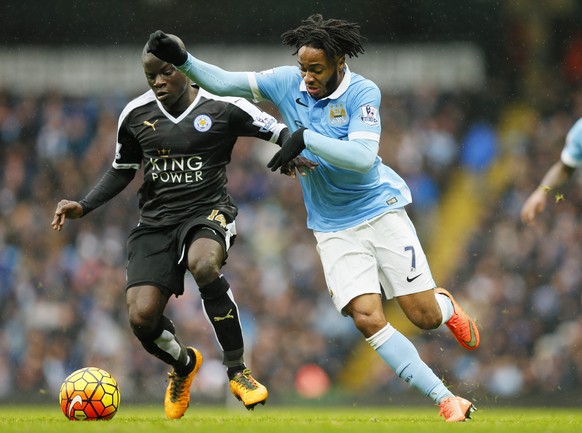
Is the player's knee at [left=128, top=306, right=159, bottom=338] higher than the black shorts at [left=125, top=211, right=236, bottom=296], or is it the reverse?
the black shorts at [left=125, top=211, right=236, bottom=296]

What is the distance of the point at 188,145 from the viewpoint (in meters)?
7.40

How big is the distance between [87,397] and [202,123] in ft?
6.39

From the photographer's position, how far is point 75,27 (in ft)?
58.0

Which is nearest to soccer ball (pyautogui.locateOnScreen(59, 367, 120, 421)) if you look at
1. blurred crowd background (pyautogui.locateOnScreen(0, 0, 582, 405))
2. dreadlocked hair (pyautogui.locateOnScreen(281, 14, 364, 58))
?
dreadlocked hair (pyautogui.locateOnScreen(281, 14, 364, 58))

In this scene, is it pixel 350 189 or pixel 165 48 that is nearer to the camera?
pixel 165 48

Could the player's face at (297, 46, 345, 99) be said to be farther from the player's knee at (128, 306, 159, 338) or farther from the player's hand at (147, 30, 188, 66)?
the player's knee at (128, 306, 159, 338)

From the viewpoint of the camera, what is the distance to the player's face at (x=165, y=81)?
7.20 meters

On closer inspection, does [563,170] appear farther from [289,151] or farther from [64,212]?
[64,212]

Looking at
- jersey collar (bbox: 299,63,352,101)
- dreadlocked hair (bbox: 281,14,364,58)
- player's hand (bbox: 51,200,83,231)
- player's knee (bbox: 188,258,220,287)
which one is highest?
dreadlocked hair (bbox: 281,14,364,58)

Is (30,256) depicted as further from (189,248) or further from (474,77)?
(189,248)

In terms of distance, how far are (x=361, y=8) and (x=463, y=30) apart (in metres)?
1.82

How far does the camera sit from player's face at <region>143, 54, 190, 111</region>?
720 centimetres

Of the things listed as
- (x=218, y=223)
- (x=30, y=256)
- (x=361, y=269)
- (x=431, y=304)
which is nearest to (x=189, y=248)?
(x=218, y=223)

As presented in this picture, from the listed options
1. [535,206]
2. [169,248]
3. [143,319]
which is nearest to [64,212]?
[169,248]
